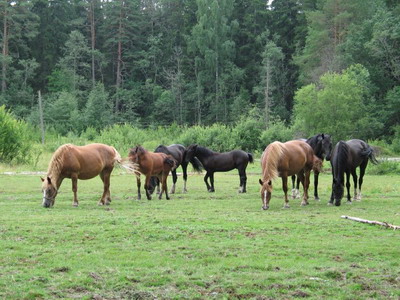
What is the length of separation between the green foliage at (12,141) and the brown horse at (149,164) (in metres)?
16.3

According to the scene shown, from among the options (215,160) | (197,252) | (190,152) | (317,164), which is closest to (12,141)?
(190,152)

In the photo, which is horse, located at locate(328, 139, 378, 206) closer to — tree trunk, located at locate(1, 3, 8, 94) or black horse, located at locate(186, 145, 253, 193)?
black horse, located at locate(186, 145, 253, 193)

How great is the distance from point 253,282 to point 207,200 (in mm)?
9971

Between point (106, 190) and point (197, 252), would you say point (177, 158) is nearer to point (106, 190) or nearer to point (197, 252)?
point (106, 190)

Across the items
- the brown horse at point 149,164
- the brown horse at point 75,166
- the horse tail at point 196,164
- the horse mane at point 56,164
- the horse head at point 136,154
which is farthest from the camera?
the horse tail at point 196,164

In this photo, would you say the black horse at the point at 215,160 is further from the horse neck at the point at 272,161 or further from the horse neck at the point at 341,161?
the horse neck at the point at 272,161

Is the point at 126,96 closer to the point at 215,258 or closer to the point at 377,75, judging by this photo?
the point at 377,75

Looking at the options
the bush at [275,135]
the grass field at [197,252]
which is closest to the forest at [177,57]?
the bush at [275,135]

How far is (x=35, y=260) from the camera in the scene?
803 cm

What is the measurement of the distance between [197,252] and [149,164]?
8739 mm

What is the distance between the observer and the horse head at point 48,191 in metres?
14.4

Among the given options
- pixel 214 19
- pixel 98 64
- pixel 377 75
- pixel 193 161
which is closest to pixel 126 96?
pixel 98 64

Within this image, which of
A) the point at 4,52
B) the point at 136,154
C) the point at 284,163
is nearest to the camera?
the point at 284,163

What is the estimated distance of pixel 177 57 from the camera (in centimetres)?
7956
